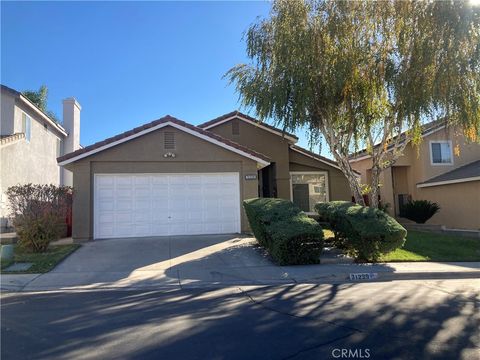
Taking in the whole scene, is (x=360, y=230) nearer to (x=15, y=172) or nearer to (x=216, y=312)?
(x=216, y=312)

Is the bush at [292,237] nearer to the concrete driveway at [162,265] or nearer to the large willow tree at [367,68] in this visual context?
the concrete driveway at [162,265]

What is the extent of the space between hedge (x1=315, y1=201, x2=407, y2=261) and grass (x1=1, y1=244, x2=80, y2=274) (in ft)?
24.8

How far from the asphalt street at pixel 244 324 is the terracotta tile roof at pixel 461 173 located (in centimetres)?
1342

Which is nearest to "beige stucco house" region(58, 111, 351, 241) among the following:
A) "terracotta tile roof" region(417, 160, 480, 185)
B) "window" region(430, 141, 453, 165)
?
"terracotta tile roof" region(417, 160, 480, 185)

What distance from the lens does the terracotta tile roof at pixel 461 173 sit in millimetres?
19948

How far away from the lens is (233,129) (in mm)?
20281

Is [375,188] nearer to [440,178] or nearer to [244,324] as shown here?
[440,178]

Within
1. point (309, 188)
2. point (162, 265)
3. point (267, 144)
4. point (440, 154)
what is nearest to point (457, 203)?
point (440, 154)

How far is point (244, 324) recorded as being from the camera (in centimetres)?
583

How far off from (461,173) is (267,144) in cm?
978

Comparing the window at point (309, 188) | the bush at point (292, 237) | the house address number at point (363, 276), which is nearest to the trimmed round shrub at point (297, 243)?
the bush at point (292, 237)

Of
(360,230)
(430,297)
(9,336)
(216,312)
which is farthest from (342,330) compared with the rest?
(360,230)

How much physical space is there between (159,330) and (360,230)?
6.67 metres

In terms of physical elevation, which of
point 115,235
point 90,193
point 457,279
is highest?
point 90,193
